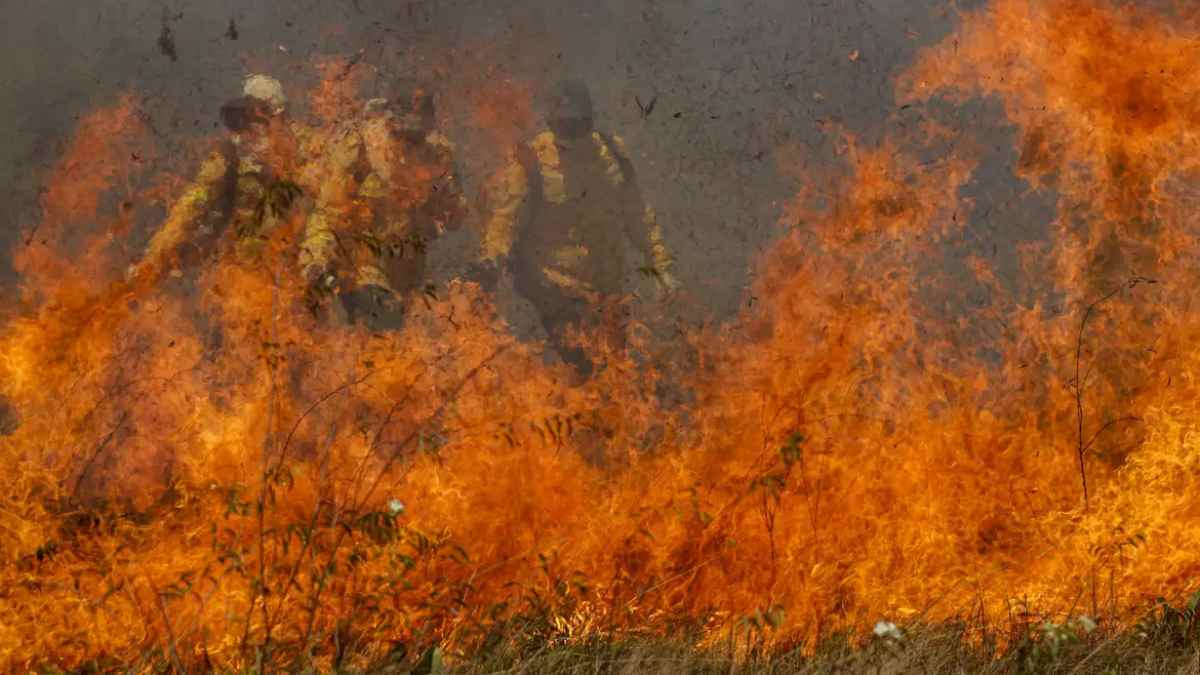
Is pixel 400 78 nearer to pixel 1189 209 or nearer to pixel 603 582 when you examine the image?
pixel 603 582

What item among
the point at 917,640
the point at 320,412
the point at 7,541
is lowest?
the point at 320,412

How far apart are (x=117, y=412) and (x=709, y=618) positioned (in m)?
3.17

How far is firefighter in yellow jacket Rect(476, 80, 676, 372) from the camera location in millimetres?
7289

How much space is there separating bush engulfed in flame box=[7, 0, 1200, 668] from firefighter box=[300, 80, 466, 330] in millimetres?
231

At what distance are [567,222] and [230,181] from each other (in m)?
1.82

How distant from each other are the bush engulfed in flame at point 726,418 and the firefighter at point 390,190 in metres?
0.23

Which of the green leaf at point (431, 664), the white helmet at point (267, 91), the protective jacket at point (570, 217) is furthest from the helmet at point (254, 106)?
the green leaf at point (431, 664)

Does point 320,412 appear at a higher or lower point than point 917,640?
lower

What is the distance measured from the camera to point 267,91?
23.9 ft

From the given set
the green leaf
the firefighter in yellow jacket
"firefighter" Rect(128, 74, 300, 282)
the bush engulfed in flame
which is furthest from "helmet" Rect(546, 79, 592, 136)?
the green leaf

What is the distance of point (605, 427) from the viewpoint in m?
6.39

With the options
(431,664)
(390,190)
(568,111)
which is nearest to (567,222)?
(568,111)

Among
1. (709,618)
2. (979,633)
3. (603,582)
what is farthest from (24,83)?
(979,633)

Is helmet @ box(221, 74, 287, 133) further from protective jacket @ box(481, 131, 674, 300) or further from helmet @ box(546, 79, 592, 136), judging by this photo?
helmet @ box(546, 79, 592, 136)
